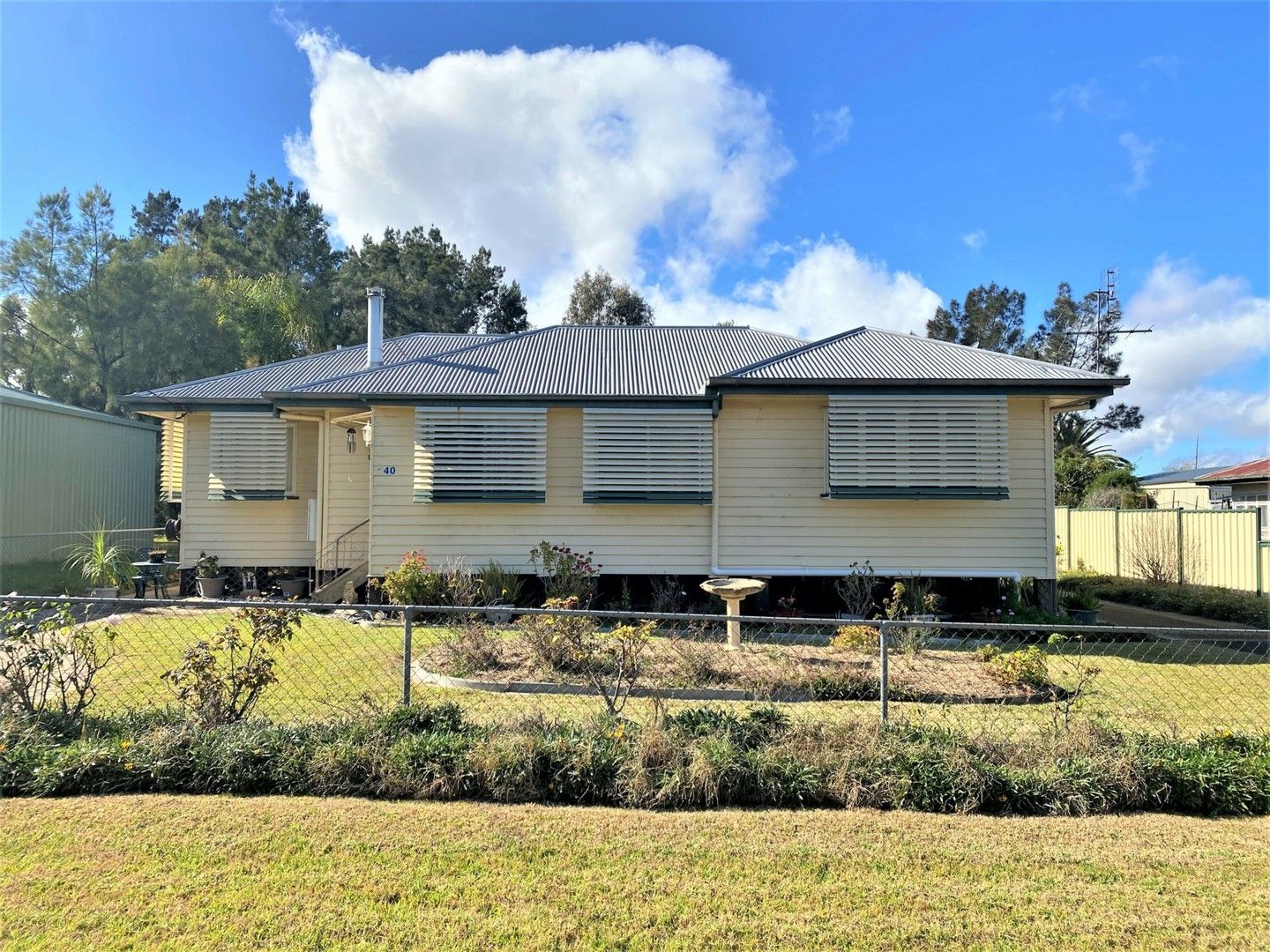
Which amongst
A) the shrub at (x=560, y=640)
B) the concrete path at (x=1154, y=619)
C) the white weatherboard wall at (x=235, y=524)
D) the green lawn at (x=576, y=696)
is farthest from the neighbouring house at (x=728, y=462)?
the shrub at (x=560, y=640)

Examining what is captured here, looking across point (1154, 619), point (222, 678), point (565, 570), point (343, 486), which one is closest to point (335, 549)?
point (343, 486)

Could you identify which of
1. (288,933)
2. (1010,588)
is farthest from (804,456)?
(288,933)

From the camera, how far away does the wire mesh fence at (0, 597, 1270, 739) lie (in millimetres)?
4613

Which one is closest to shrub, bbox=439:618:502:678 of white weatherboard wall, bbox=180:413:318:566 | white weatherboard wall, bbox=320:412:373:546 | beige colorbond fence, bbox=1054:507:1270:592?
white weatherboard wall, bbox=320:412:373:546

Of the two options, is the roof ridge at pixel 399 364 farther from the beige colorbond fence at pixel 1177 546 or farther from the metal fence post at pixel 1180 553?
the metal fence post at pixel 1180 553

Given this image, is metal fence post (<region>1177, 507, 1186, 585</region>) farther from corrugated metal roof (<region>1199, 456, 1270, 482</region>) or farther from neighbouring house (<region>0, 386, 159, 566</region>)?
neighbouring house (<region>0, 386, 159, 566</region>)

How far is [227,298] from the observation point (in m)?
23.3

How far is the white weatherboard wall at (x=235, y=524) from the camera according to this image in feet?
37.4

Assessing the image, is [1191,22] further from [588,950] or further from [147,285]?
[147,285]

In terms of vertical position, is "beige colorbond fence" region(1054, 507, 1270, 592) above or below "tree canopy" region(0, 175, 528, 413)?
→ below

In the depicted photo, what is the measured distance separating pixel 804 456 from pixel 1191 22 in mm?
8578

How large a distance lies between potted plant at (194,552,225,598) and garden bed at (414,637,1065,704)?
644 centimetres

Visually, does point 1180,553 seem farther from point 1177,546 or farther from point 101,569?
point 101,569

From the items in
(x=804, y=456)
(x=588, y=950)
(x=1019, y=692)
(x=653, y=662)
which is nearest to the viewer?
(x=588, y=950)
